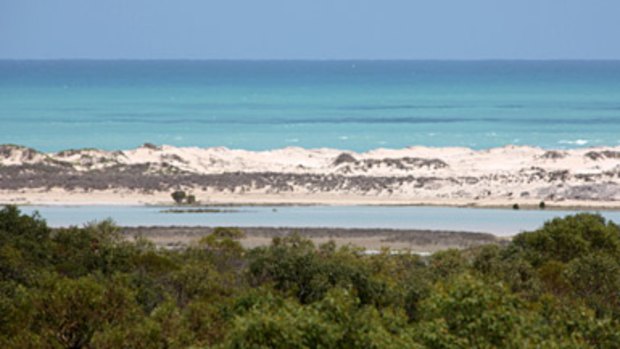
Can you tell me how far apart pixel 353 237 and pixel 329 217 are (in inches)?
277

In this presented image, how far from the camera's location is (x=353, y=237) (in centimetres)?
4256

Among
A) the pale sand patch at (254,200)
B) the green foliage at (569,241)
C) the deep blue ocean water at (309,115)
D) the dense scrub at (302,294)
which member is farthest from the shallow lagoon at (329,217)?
the deep blue ocean water at (309,115)

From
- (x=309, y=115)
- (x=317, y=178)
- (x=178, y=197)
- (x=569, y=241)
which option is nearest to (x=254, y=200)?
(x=178, y=197)

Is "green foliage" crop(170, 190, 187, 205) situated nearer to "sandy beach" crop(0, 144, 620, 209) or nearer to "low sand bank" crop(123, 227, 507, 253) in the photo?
"sandy beach" crop(0, 144, 620, 209)

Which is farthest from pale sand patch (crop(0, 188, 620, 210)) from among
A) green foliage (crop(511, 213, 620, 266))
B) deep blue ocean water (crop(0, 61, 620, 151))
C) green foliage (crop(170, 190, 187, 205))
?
deep blue ocean water (crop(0, 61, 620, 151))

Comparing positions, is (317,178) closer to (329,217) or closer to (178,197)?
(178,197)

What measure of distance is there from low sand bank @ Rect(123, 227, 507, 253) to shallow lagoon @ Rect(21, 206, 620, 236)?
207cm

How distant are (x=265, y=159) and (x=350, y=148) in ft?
57.7

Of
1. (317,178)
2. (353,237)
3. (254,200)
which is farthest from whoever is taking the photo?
(317,178)

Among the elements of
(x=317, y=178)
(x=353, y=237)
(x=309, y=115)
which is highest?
(x=309, y=115)

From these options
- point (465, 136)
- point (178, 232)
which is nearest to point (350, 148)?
point (465, 136)

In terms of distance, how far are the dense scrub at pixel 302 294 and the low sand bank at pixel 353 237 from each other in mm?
4918

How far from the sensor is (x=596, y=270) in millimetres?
25109

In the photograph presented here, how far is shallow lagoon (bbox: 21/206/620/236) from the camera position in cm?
4641
